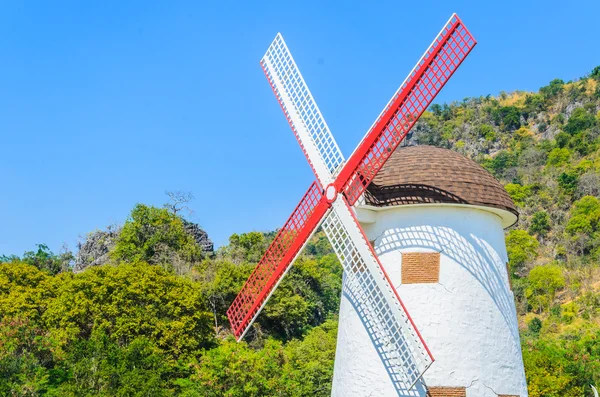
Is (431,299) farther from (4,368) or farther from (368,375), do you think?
(4,368)

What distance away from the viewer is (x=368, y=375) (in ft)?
36.0

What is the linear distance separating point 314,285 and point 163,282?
1213 centimetres

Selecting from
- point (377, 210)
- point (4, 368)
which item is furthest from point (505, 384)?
point (4, 368)

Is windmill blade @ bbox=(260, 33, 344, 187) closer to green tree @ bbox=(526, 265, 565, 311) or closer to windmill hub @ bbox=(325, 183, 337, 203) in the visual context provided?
windmill hub @ bbox=(325, 183, 337, 203)

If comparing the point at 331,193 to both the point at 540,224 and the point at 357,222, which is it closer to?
the point at 357,222

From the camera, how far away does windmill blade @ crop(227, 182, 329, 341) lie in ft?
39.9

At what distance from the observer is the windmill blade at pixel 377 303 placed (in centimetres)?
1041

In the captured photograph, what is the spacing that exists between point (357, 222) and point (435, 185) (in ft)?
4.59

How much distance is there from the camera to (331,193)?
11.7 m

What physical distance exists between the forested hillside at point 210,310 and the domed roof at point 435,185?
8949 mm

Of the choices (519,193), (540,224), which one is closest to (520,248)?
(540,224)

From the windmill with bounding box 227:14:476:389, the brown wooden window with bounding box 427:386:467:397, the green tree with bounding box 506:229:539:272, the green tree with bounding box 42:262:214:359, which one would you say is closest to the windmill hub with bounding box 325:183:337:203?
the windmill with bounding box 227:14:476:389

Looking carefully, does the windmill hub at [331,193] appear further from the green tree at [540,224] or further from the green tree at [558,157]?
the green tree at [558,157]

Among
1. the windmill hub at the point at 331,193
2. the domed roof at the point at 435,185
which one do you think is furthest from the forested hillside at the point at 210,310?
the domed roof at the point at 435,185
